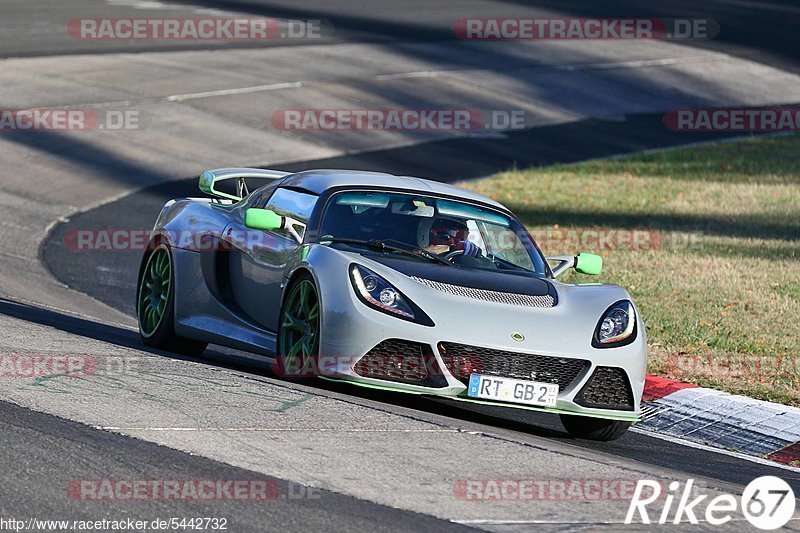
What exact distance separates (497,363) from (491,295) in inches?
19.5

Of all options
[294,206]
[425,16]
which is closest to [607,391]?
[294,206]

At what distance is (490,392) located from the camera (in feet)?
25.4

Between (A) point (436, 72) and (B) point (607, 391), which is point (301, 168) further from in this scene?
(B) point (607, 391)

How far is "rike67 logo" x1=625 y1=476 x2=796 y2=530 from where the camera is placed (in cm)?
605

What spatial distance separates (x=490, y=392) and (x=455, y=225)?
1584 millimetres

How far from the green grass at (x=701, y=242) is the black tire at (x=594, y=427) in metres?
1.92

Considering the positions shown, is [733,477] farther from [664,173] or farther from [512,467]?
[664,173]

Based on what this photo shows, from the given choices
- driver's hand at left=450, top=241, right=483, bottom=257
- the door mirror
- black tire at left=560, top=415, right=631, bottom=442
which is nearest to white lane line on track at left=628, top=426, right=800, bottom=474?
black tire at left=560, top=415, right=631, bottom=442

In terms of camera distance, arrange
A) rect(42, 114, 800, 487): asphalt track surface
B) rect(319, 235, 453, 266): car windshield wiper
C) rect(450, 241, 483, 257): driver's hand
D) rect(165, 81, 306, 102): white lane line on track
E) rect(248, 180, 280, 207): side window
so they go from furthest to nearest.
Result: rect(165, 81, 306, 102): white lane line on track < rect(248, 180, 280, 207): side window < rect(450, 241, 483, 257): driver's hand < rect(319, 235, 453, 266): car windshield wiper < rect(42, 114, 800, 487): asphalt track surface

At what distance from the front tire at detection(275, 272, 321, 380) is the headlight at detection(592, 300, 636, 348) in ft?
5.15

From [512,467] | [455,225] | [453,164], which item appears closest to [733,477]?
[512,467]

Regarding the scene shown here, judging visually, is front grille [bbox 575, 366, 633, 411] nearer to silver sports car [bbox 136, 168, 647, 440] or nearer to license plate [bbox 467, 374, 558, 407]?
silver sports car [bbox 136, 168, 647, 440]

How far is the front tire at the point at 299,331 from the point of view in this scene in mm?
8086

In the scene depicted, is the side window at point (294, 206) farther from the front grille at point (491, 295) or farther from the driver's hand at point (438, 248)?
the front grille at point (491, 295)
